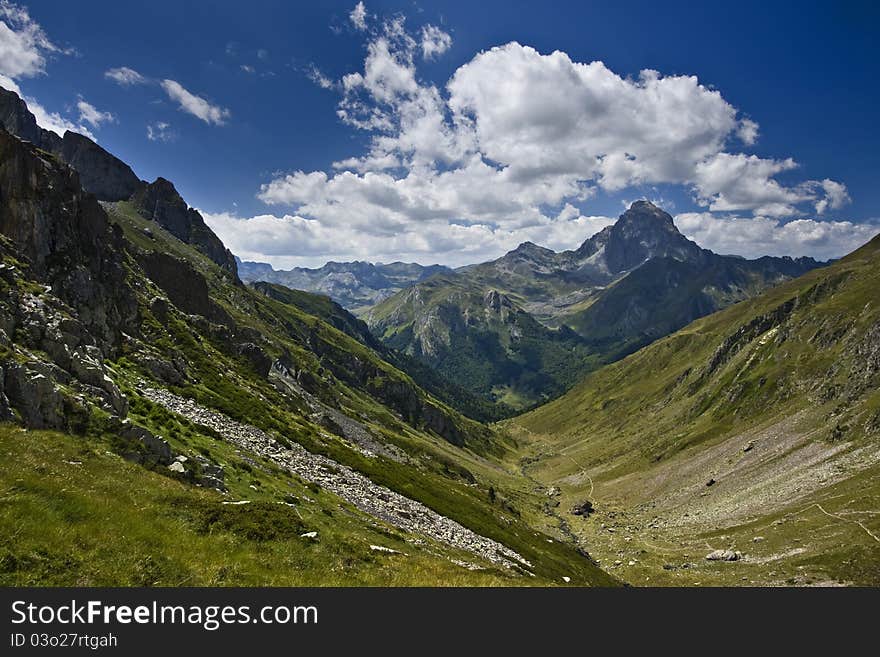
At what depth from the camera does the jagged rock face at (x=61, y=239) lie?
5178 centimetres

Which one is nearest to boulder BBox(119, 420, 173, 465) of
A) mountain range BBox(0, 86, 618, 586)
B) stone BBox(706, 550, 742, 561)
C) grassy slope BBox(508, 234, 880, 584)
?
mountain range BBox(0, 86, 618, 586)

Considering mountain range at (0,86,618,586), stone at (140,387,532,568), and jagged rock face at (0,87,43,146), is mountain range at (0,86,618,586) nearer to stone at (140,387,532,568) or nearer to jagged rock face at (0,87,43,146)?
stone at (140,387,532,568)

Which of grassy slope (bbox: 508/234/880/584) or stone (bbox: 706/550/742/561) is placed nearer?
grassy slope (bbox: 508/234/880/584)

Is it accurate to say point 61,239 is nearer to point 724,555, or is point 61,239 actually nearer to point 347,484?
point 347,484

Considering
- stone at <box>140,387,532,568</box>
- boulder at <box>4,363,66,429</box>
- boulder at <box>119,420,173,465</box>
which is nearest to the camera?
boulder at <box>4,363,66,429</box>

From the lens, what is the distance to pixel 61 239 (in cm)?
5975

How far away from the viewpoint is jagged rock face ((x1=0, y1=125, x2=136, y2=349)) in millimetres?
51781

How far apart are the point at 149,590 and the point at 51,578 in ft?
8.32

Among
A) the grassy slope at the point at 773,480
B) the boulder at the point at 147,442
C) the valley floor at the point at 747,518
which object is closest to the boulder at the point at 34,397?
the boulder at the point at 147,442

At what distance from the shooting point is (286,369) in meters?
135

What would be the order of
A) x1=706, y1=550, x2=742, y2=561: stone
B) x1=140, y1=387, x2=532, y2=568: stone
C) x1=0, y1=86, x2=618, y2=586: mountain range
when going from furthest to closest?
1. x1=706, y1=550, x2=742, y2=561: stone
2. x1=140, y1=387, x2=532, y2=568: stone
3. x1=0, y1=86, x2=618, y2=586: mountain range

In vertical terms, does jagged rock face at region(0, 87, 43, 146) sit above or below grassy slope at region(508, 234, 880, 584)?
above

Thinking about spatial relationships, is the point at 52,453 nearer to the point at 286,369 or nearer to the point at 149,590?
the point at 149,590

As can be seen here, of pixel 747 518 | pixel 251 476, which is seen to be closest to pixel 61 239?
pixel 251 476
